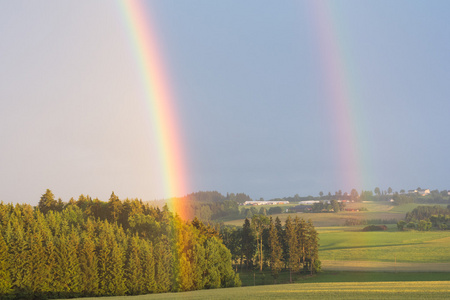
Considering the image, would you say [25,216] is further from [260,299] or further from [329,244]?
[329,244]

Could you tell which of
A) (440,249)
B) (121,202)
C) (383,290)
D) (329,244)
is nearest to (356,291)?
(383,290)

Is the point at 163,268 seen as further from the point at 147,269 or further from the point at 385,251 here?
the point at 385,251

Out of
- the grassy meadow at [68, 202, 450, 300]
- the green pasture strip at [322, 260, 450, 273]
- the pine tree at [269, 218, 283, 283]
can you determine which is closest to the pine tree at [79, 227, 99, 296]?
the grassy meadow at [68, 202, 450, 300]

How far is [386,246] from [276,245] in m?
50.7

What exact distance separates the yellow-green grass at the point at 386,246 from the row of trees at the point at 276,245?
1691cm

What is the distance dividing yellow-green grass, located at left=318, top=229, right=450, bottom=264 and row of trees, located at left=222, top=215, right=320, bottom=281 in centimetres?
1691

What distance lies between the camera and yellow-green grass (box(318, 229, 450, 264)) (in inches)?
4545

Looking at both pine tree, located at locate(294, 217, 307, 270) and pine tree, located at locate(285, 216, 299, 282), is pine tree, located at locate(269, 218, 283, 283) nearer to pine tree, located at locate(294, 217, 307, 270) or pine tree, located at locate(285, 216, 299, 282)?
pine tree, located at locate(285, 216, 299, 282)

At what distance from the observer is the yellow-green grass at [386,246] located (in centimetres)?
11544

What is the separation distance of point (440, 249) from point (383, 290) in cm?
9981

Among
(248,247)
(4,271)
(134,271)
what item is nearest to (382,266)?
(248,247)

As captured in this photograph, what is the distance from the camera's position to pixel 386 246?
136375 millimetres

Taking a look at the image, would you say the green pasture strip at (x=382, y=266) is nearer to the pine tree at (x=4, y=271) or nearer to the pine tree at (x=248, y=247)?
the pine tree at (x=248, y=247)

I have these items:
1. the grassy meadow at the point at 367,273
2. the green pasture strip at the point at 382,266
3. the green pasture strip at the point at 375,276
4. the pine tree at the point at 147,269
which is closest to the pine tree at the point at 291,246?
the grassy meadow at the point at 367,273
